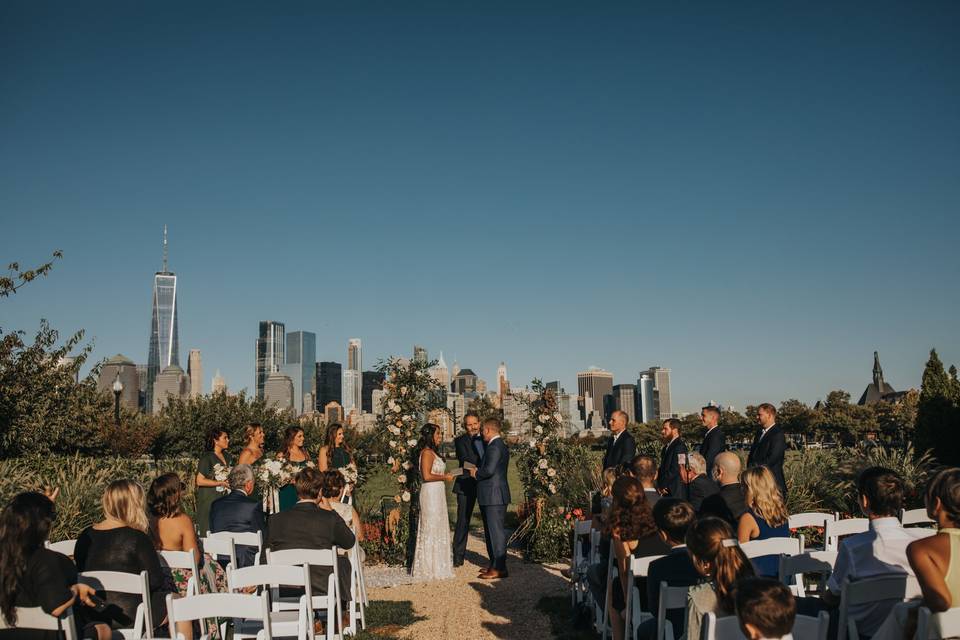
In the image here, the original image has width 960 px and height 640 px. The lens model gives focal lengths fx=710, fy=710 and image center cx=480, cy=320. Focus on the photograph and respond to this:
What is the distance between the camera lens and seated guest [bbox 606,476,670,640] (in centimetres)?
516

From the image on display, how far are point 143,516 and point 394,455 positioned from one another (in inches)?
237

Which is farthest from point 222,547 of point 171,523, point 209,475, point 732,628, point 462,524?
point 462,524

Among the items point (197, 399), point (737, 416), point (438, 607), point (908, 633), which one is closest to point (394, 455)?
point (438, 607)

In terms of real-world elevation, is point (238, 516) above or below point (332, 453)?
below

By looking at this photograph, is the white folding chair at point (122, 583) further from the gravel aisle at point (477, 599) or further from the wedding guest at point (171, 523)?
the gravel aisle at point (477, 599)

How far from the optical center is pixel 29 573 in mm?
4074

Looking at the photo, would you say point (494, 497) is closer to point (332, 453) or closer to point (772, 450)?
point (332, 453)

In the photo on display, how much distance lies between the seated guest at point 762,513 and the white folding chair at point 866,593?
3.96ft

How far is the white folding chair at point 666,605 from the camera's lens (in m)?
4.39

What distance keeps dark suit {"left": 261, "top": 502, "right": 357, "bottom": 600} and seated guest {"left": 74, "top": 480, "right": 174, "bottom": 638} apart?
1.21m

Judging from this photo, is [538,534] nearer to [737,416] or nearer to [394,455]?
[394,455]

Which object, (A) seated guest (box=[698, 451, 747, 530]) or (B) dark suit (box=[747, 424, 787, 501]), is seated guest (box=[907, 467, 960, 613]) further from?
(B) dark suit (box=[747, 424, 787, 501])

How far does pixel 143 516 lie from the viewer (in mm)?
4988

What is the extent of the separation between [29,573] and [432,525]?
5.88 m
